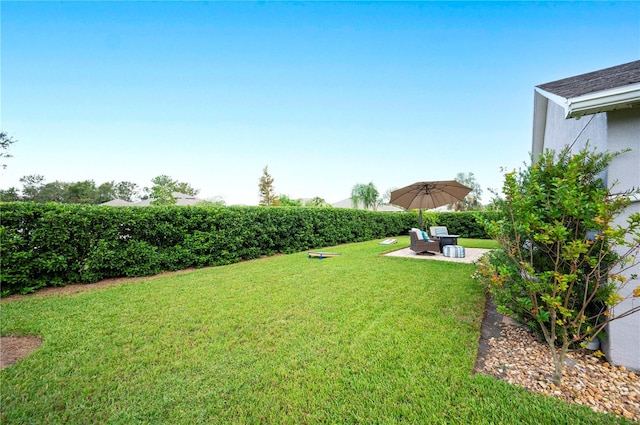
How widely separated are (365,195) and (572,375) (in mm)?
46267

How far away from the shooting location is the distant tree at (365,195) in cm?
4781

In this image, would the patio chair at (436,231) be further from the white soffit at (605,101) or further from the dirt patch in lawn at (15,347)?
the dirt patch in lawn at (15,347)

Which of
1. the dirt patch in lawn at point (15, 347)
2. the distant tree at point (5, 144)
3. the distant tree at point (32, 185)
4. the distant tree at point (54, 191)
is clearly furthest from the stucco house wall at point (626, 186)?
the distant tree at point (32, 185)

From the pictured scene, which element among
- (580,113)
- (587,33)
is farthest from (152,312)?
(587,33)

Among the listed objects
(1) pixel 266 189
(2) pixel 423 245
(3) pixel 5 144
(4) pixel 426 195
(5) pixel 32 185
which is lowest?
(2) pixel 423 245

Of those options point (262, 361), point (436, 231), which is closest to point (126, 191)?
point (436, 231)

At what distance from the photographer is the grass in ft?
7.02

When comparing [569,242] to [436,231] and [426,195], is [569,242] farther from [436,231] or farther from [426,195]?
[436,231]

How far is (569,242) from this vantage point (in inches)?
102

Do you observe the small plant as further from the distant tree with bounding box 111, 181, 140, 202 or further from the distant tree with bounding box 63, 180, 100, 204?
the distant tree with bounding box 111, 181, 140, 202

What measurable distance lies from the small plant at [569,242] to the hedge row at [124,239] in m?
8.76

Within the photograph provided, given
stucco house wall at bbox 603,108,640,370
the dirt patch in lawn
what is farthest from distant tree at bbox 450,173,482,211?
the dirt patch in lawn

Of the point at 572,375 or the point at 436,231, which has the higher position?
the point at 436,231

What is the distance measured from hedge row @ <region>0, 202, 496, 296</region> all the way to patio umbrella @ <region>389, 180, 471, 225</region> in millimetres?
5557
